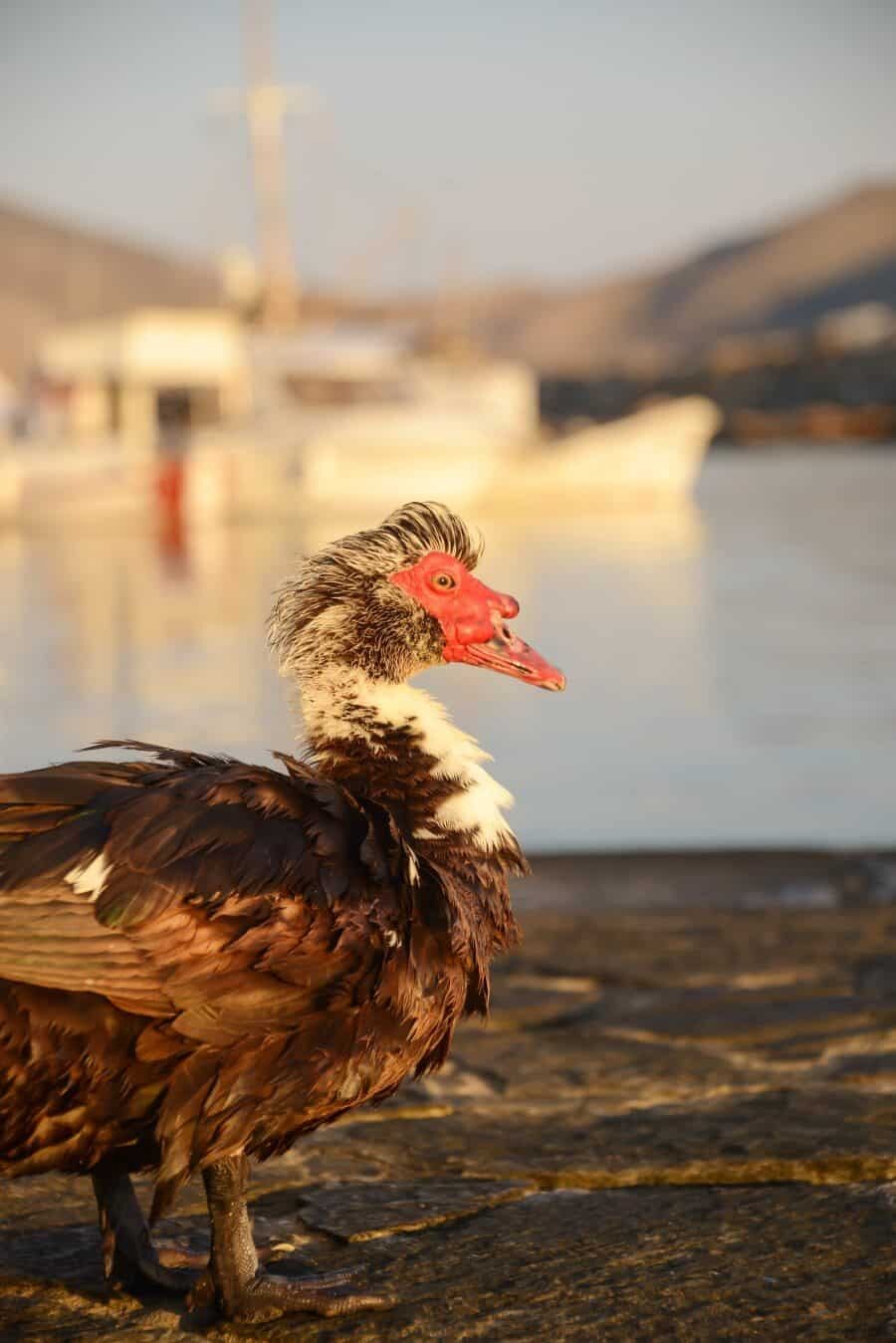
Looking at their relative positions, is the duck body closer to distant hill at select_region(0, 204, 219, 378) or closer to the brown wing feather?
the brown wing feather

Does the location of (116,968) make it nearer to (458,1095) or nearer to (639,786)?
(458,1095)

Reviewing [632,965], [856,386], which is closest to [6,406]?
[632,965]

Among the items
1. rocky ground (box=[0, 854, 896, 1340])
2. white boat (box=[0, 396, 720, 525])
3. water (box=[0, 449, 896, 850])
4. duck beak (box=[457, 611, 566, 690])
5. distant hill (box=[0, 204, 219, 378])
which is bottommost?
rocky ground (box=[0, 854, 896, 1340])

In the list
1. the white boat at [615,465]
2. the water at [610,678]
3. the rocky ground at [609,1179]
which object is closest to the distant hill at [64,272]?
the white boat at [615,465]

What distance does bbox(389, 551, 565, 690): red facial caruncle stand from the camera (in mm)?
3652

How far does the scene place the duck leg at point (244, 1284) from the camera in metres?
3.27

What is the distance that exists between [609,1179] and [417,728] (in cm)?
124

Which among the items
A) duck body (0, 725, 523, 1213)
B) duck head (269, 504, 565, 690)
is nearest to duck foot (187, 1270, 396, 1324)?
duck body (0, 725, 523, 1213)

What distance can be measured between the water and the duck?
4436mm

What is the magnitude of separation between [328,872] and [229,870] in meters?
0.19

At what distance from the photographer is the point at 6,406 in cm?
3622

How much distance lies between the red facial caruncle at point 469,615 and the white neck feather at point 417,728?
0.55ft

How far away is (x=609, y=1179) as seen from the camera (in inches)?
157

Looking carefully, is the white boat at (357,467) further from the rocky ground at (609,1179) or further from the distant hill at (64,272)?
the distant hill at (64,272)
